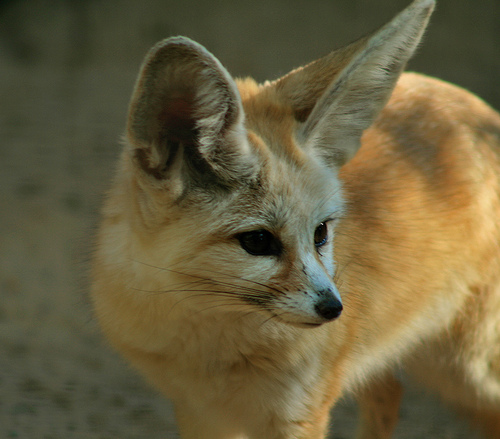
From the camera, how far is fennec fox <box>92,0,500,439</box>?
7.06 ft

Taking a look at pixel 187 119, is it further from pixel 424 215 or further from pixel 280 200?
pixel 424 215

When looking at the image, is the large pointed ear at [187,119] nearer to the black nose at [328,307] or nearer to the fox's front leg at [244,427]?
the black nose at [328,307]

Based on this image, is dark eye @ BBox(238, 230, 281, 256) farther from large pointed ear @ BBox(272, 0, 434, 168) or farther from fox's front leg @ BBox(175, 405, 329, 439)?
fox's front leg @ BBox(175, 405, 329, 439)

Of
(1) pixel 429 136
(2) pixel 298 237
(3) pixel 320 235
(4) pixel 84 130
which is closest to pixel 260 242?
(2) pixel 298 237

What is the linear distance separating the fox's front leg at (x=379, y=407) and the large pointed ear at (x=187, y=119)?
80.9 inches

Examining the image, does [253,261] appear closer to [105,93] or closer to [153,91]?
[153,91]

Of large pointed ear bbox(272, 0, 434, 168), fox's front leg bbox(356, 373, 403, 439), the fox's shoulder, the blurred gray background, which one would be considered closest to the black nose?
large pointed ear bbox(272, 0, 434, 168)

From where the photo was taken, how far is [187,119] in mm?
2158

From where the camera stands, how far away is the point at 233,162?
220 cm

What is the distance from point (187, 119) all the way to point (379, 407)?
2.36 meters

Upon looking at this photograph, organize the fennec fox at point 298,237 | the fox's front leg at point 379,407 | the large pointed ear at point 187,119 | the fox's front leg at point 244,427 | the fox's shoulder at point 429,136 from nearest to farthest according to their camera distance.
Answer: the large pointed ear at point 187,119, the fennec fox at point 298,237, the fox's front leg at point 244,427, the fox's shoulder at point 429,136, the fox's front leg at point 379,407

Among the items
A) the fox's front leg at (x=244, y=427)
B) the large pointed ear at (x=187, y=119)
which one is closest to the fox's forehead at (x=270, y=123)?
the large pointed ear at (x=187, y=119)

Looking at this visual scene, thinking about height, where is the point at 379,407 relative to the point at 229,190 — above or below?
below

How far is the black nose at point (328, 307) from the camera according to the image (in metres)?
2.06
